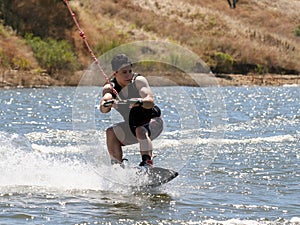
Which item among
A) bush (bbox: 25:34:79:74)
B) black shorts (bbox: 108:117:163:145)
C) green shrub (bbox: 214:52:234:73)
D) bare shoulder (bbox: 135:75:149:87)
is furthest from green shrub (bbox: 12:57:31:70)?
bare shoulder (bbox: 135:75:149:87)

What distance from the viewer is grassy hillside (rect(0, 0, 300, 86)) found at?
176 feet

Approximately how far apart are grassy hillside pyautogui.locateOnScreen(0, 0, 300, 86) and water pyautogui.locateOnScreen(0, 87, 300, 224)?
28.1 metres

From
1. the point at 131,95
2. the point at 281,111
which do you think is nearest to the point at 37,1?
the point at 281,111

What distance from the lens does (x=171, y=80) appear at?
128 feet

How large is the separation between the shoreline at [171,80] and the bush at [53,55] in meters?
0.84

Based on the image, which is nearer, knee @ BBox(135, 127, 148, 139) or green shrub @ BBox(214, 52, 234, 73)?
knee @ BBox(135, 127, 148, 139)

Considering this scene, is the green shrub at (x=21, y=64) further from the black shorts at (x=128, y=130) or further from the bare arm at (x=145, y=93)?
the bare arm at (x=145, y=93)

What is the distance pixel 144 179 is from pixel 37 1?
48.3 metres

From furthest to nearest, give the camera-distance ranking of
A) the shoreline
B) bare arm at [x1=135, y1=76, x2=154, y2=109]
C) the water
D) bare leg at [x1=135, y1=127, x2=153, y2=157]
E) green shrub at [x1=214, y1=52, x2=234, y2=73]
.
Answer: green shrub at [x1=214, y1=52, x2=234, y2=73] < the shoreline < bare leg at [x1=135, y1=127, x2=153, y2=157] < bare arm at [x1=135, y1=76, x2=154, y2=109] < the water

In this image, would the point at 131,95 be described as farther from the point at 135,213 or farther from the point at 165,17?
the point at 165,17

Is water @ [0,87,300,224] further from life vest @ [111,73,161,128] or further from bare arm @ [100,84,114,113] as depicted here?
bare arm @ [100,84,114,113]

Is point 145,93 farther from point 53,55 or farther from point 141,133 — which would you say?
point 53,55

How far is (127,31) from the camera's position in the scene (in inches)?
2419

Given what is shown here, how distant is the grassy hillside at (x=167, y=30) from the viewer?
176ft
